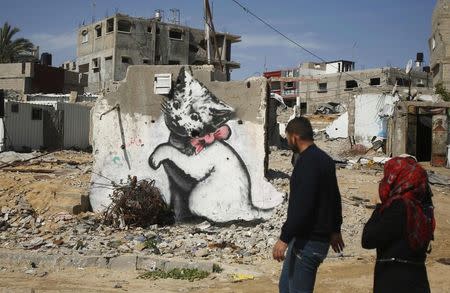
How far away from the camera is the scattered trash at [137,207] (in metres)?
8.81

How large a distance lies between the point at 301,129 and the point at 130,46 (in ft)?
165

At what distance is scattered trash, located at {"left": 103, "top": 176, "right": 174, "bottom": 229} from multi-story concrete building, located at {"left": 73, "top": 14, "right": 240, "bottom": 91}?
136ft

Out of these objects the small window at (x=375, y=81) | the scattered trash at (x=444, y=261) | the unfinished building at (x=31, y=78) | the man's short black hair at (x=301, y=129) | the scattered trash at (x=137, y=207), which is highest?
the small window at (x=375, y=81)

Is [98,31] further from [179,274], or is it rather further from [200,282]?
[200,282]

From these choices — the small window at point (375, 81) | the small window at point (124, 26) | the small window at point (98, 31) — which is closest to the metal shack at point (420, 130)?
the small window at point (375, 81)

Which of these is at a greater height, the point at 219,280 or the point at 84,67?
the point at 84,67

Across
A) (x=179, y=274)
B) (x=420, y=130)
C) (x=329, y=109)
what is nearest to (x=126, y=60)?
(x=329, y=109)

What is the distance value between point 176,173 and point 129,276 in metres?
3.05

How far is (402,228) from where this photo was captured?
301 cm

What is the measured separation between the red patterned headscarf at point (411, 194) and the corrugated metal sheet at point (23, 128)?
20719 mm

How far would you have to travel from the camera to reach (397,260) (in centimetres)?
311

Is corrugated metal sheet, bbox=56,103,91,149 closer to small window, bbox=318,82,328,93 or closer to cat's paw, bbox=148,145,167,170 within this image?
cat's paw, bbox=148,145,167,170

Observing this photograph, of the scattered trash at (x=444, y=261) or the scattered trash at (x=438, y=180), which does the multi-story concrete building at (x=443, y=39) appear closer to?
the scattered trash at (x=438, y=180)

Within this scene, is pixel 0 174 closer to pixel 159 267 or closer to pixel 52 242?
pixel 52 242
